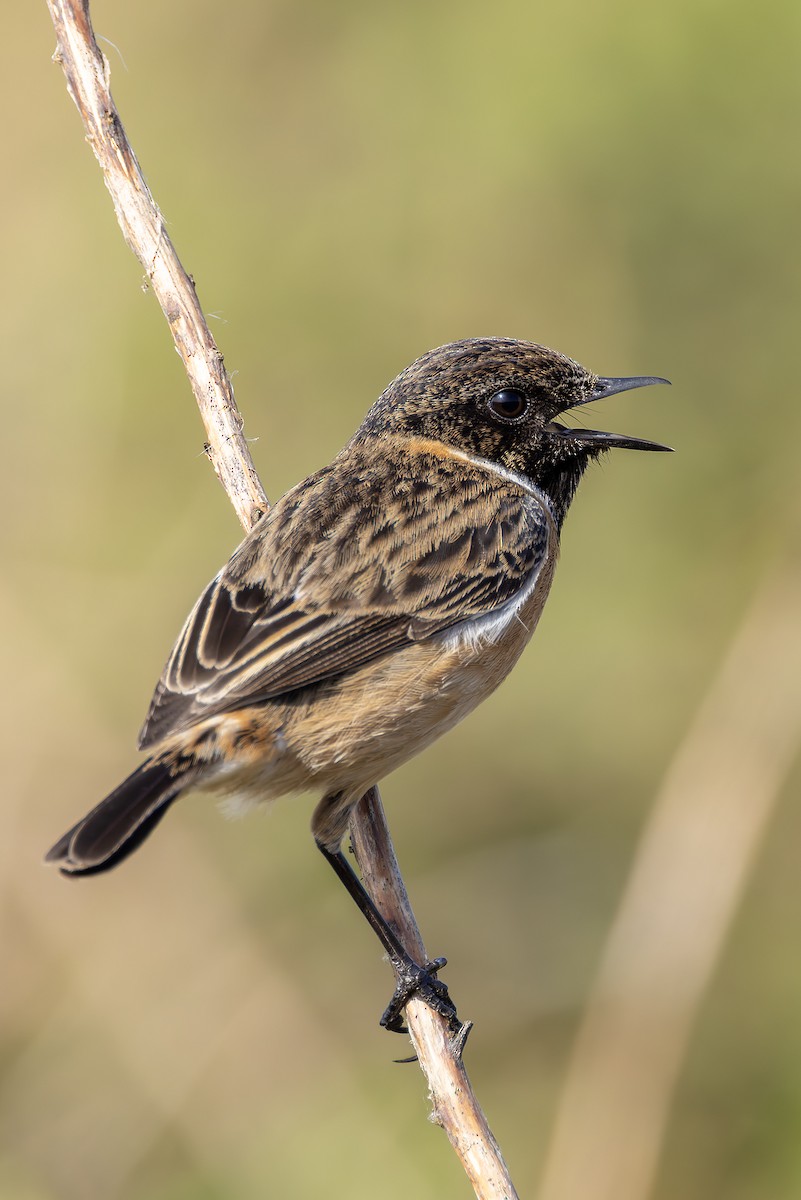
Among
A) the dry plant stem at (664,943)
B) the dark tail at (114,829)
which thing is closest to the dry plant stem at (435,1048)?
the dark tail at (114,829)

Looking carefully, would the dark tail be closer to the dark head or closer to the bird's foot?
the bird's foot

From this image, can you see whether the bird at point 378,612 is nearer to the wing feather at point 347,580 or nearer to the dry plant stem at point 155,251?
the wing feather at point 347,580

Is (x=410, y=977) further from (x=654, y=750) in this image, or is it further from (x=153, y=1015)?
(x=654, y=750)

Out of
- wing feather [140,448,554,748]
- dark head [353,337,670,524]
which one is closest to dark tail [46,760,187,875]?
wing feather [140,448,554,748]

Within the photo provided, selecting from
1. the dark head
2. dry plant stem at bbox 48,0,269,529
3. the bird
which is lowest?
the bird

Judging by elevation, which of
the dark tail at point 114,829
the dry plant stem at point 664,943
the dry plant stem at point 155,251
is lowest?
the dry plant stem at point 664,943

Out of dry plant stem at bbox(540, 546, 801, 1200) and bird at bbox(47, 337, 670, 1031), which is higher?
bird at bbox(47, 337, 670, 1031)
